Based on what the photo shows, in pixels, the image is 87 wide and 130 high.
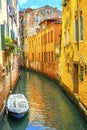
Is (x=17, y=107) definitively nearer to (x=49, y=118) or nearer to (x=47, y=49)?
(x=49, y=118)

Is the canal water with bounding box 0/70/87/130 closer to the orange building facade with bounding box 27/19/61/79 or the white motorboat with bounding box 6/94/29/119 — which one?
the white motorboat with bounding box 6/94/29/119

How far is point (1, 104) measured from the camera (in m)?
14.3

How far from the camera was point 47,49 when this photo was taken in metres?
35.4

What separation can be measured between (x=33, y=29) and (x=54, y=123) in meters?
39.7

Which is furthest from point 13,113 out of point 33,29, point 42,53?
point 33,29

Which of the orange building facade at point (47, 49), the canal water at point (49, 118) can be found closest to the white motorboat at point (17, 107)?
→ the canal water at point (49, 118)

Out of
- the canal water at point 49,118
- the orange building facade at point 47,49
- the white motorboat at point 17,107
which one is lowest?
the canal water at point 49,118

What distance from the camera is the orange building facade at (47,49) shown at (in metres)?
30.4

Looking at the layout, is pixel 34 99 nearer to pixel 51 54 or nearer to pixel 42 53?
pixel 51 54

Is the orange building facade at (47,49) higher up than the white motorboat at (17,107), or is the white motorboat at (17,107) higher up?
the orange building facade at (47,49)

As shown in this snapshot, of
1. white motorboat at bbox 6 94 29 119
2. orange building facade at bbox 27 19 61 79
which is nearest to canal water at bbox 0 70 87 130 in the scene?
white motorboat at bbox 6 94 29 119

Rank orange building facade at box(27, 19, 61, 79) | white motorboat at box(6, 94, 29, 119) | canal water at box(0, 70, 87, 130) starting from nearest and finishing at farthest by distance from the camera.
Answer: canal water at box(0, 70, 87, 130)
white motorboat at box(6, 94, 29, 119)
orange building facade at box(27, 19, 61, 79)

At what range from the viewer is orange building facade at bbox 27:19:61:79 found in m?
30.4

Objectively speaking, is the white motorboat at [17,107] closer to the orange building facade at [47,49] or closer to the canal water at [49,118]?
the canal water at [49,118]
